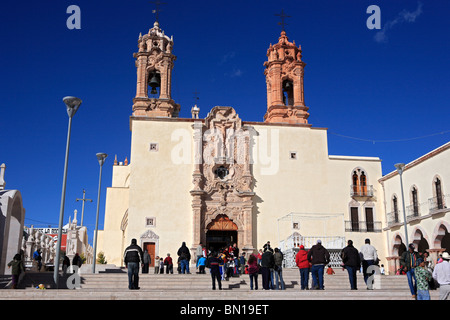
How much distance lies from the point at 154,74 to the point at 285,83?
8821 mm

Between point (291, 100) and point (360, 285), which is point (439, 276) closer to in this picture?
point (360, 285)

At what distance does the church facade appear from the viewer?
1091 inches

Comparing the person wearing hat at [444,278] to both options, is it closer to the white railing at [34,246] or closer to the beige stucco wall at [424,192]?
the beige stucco wall at [424,192]

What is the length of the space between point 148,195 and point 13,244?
8.91m

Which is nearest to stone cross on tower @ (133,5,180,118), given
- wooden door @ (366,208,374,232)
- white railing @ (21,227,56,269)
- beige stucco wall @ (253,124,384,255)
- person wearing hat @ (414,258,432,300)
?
beige stucco wall @ (253,124,384,255)

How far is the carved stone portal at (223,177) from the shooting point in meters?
27.9

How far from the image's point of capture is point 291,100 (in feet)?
106

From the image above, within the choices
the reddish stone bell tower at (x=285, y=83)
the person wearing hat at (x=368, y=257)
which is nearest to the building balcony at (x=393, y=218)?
the reddish stone bell tower at (x=285, y=83)

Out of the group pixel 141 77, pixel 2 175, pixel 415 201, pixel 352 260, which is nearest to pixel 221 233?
pixel 141 77

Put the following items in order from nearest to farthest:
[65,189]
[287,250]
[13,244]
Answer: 1. [65,189]
2. [13,244]
3. [287,250]

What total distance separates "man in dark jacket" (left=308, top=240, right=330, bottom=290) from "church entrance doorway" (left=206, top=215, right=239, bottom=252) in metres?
15.1

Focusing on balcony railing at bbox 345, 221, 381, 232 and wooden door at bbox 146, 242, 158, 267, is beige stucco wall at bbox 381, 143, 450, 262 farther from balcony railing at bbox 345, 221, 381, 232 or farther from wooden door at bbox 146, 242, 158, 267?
wooden door at bbox 146, 242, 158, 267

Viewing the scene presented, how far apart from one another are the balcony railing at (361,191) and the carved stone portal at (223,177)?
21.0ft
